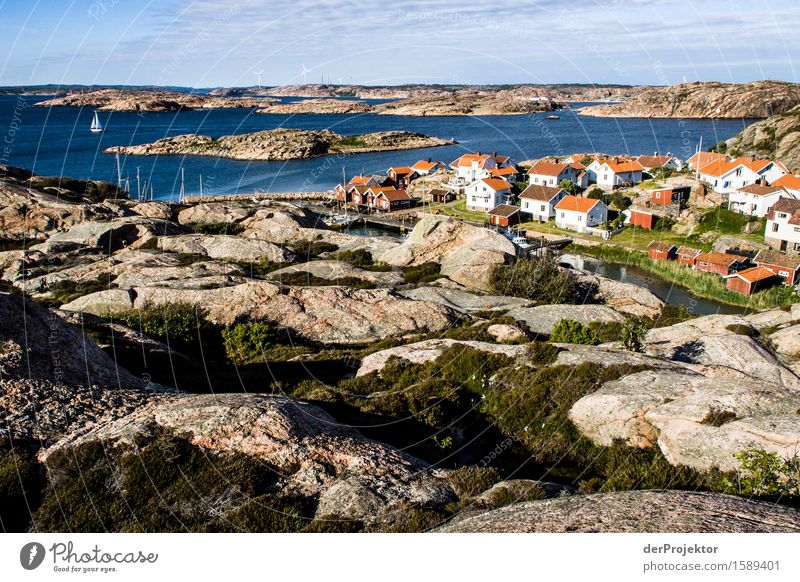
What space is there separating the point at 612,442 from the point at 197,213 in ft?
170

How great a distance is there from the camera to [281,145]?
496 feet

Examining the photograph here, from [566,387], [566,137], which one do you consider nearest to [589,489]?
[566,387]

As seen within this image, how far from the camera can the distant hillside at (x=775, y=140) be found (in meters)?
95.4

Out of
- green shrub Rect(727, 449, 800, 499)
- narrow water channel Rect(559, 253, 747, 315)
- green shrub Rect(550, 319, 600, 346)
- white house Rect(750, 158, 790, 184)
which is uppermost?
white house Rect(750, 158, 790, 184)

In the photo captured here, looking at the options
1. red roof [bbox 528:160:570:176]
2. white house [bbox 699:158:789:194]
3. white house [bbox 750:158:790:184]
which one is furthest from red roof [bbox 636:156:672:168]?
white house [bbox 750:158:790:184]

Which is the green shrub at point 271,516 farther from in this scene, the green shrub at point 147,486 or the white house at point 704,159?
the white house at point 704,159

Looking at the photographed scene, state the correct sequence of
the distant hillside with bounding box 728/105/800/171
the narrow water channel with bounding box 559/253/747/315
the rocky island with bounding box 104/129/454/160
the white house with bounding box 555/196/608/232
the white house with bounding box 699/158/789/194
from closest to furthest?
the narrow water channel with bounding box 559/253/747/315 → the white house with bounding box 555/196/608/232 → the white house with bounding box 699/158/789/194 → the distant hillside with bounding box 728/105/800/171 → the rocky island with bounding box 104/129/454/160

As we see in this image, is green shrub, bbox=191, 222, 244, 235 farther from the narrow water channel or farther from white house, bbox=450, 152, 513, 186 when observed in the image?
white house, bbox=450, 152, 513, 186

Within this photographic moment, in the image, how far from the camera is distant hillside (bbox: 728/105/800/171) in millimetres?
95438

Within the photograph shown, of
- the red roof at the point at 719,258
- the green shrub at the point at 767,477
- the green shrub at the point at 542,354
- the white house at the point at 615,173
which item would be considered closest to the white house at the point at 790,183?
the white house at the point at 615,173

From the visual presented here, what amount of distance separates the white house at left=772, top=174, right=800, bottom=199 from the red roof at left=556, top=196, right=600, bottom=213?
22363 mm

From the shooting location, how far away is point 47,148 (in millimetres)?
160625

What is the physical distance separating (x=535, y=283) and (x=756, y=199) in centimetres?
4870

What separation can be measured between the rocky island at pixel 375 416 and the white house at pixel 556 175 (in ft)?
204
